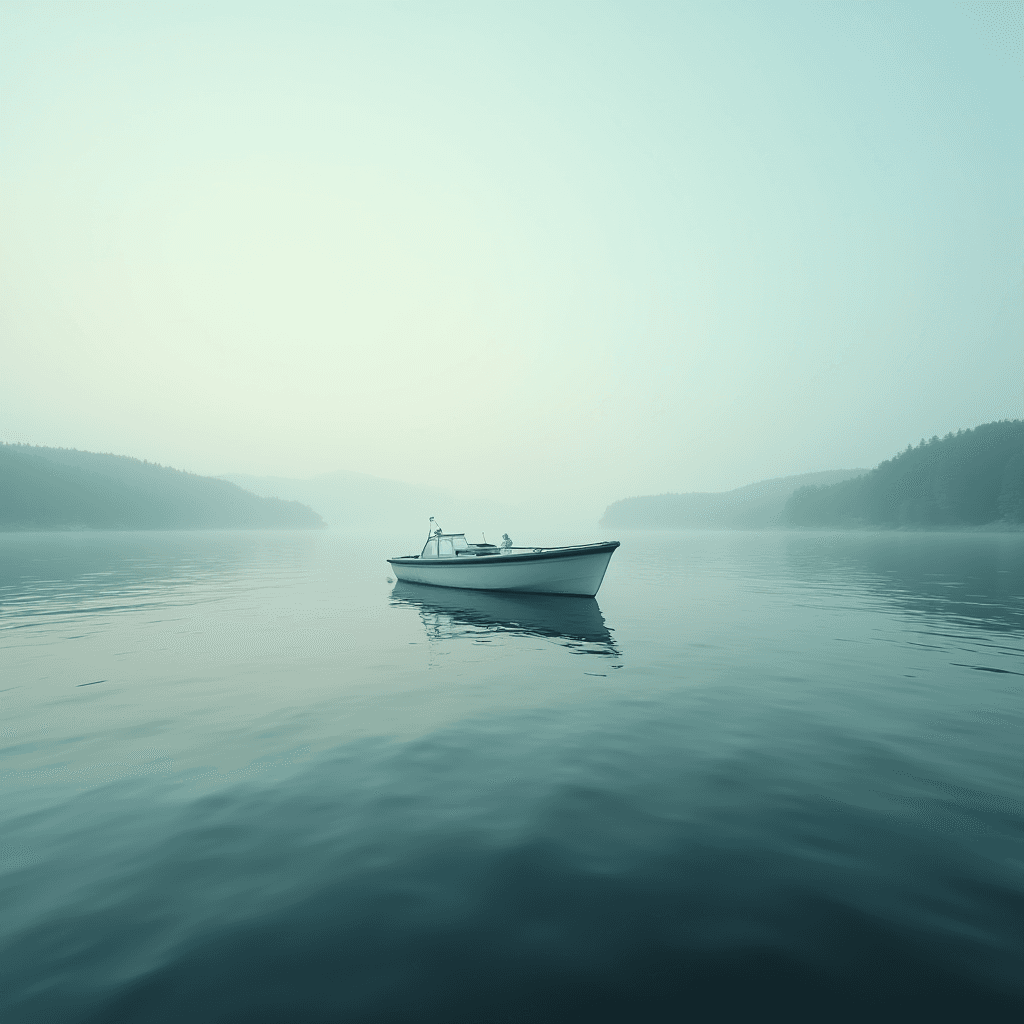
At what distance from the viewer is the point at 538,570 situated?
28.3 m

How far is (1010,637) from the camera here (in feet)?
62.7

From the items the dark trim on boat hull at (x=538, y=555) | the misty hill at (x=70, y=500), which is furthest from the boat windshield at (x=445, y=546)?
the misty hill at (x=70, y=500)

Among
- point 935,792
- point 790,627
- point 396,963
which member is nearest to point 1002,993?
point 935,792

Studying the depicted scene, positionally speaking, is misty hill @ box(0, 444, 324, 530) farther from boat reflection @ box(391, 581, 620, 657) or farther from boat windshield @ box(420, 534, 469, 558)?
boat reflection @ box(391, 581, 620, 657)

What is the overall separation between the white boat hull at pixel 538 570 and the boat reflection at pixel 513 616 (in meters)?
0.63

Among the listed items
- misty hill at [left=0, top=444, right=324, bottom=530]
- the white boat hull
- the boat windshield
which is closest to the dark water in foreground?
the white boat hull

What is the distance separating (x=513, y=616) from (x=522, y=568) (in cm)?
406

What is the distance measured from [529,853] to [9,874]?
5.85 meters

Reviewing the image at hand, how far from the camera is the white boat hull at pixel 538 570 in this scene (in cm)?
2738

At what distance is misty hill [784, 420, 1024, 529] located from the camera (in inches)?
5315

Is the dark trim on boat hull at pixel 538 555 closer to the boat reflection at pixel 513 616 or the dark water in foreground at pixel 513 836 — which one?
the boat reflection at pixel 513 616

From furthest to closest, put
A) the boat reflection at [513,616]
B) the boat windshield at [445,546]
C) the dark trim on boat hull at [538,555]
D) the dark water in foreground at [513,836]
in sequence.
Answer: the boat windshield at [445,546] < the dark trim on boat hull at [538,555] < the boat reflection at [513,616] < the dark water in foreground at [513,836]

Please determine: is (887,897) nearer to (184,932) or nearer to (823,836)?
(823,836)

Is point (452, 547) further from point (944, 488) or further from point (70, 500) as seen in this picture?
point (70, 500)
